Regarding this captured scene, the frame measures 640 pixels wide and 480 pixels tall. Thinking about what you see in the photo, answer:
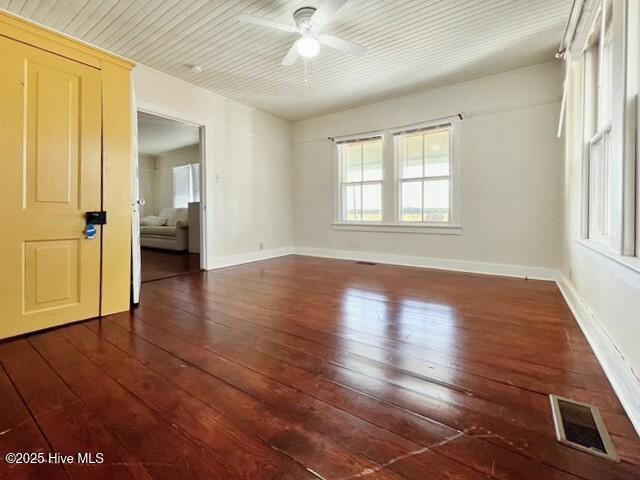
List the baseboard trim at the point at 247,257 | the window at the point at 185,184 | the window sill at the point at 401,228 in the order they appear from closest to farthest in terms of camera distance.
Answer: the window sill at the point at 401,228 → the baseboard trim at the point at 247,257 → the window at the point at 185,184

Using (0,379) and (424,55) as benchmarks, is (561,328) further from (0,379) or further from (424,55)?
(0,379)

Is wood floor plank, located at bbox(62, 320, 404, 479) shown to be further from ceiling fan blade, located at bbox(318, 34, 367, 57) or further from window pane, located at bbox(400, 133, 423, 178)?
window pane, located at bbox(400, 133, 423, 178)

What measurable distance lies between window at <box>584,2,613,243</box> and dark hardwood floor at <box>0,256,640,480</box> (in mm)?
819

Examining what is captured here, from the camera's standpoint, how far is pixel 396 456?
3.57 ft

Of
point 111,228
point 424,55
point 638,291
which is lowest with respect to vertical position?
point 638,291

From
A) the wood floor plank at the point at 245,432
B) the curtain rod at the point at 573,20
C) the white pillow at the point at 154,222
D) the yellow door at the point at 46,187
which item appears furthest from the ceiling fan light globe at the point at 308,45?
the white pillow at the point at 154,222

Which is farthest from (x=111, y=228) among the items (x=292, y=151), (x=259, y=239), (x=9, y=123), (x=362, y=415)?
(x=292, y=151)

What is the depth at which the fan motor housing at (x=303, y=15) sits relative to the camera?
2729 mm

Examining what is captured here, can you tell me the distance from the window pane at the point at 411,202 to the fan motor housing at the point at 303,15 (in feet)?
9.46

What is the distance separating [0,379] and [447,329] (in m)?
2.66

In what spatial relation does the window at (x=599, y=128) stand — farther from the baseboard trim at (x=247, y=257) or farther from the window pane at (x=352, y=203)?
the baseboard trim at (x=247, y=257)

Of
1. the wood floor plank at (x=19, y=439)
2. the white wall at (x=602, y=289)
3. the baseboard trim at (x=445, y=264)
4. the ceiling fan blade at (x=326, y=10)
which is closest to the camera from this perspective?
the wood floor plank at (x=19, y=439)

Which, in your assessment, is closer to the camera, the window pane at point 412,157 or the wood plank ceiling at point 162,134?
the window pane at point 412,157

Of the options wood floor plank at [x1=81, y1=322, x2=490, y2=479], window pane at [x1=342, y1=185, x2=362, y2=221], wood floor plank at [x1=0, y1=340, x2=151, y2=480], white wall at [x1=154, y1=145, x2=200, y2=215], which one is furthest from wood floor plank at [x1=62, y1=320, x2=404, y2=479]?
white wall at [x1=154, y1=145, x2=200, y2=215]
